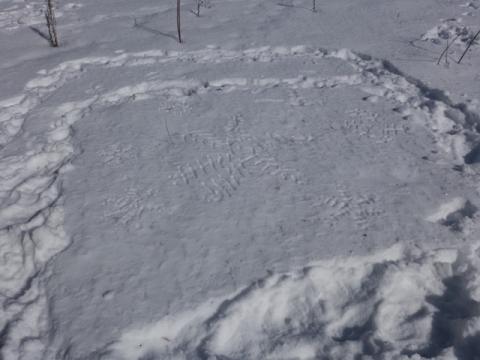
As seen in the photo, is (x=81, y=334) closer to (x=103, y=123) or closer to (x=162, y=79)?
(x=103, y=123)

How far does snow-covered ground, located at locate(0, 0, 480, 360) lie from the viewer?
70.4 inches

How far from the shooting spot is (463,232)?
2111 millimetres

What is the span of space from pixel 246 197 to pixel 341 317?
0.86 meters

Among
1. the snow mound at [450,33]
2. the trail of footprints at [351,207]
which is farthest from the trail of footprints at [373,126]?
the snow mound at [450,33]

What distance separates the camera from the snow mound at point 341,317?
5.56 feet

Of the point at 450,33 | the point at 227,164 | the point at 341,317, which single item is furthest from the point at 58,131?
A: the point at 450,33

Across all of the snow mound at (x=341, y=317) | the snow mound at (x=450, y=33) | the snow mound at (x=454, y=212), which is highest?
the snow mound at (x=450, y=33)

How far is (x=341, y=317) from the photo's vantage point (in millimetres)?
1800

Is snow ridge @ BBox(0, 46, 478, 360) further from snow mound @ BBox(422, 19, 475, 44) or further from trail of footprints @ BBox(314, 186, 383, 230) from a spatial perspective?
snow mound @ BBox(422, 19, 475, 44)

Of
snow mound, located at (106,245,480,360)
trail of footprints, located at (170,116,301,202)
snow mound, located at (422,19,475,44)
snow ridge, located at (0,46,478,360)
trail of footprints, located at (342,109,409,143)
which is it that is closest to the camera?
snow mound, located at (106,245,480,360)

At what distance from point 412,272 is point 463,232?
40cm

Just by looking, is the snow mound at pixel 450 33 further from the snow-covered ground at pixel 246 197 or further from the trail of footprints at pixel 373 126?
the trail of footprints at pixel 373 126

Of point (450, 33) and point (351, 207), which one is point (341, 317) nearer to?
point (351, 207)

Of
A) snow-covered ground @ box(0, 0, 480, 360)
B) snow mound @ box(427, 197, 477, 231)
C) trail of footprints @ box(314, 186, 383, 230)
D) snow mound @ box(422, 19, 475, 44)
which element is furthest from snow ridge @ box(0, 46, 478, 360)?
snow mound @ box(422, 19, 475, 44)
